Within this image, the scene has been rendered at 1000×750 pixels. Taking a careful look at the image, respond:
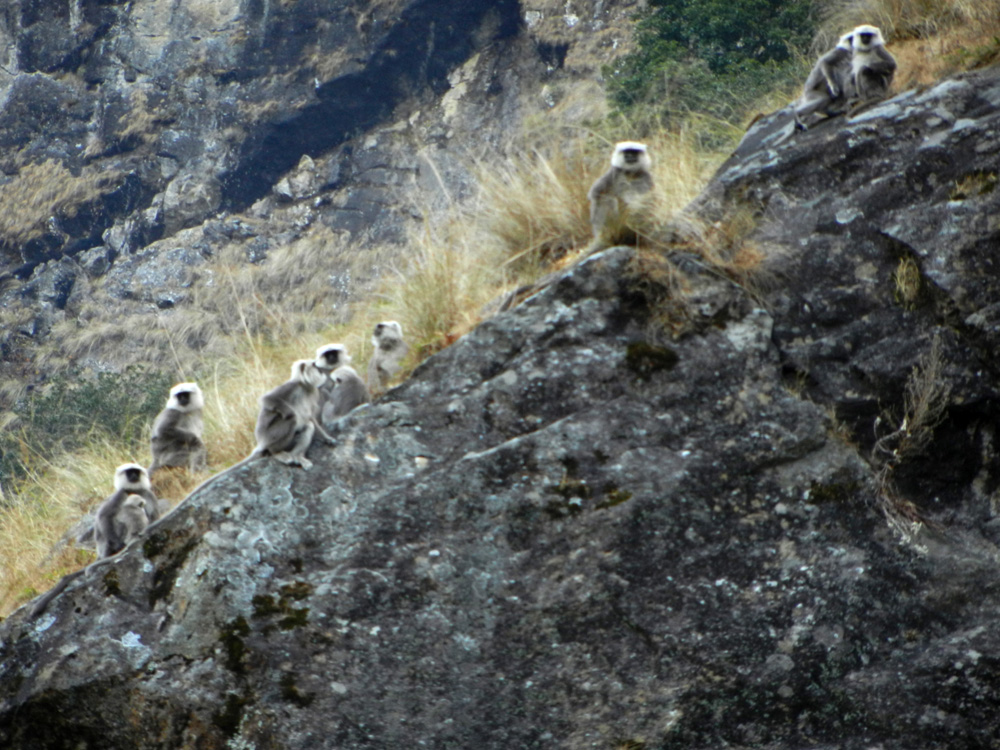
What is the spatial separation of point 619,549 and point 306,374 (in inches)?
100

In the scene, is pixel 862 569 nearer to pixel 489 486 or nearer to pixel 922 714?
pixel 922 714

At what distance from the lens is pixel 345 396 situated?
705 centimetres

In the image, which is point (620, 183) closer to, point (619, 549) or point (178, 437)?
point (619, 549)

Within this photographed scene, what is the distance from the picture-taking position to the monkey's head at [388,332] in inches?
307

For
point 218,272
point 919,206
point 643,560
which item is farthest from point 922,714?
point 218,272

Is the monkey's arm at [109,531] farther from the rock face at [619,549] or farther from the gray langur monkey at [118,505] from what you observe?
the rock face at [619,549]

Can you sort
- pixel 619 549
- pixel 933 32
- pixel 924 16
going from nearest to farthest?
1. pixel 619 549
2. pixel 933 32
3. pixel 924 16

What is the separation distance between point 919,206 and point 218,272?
2559 cm

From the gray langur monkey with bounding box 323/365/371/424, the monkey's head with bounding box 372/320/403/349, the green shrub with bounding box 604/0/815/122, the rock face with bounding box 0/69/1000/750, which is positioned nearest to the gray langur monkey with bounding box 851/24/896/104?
the rock face with bounding box 0/69/1000/750

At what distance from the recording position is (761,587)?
486 cm

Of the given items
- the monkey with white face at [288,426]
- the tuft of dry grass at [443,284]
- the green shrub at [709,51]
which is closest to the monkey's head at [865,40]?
the tuft of dry grass at [443,284]

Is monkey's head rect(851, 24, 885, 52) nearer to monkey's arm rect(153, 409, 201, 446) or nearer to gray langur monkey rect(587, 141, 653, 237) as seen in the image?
gray langur monkey rect(587, 141, 653, 237)

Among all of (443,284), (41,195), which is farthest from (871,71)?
(41,195)

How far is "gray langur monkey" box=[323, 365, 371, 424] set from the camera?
7004 mm
